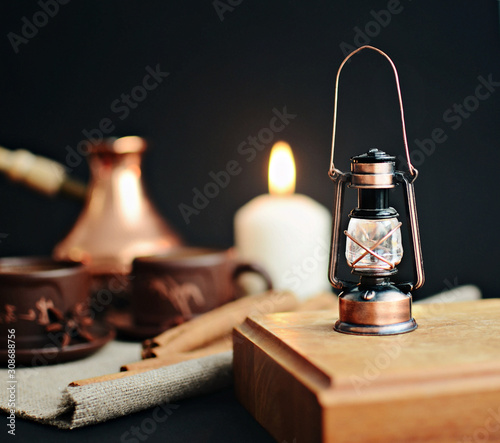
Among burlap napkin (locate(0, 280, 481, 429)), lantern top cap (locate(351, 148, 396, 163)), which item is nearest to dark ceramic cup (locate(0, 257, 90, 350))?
burlap napkin (locate(0, 280, 481, 429))

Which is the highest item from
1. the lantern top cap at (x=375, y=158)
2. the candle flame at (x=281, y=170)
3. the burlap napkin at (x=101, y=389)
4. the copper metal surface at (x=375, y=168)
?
the candle flame at (x=281, y=170)

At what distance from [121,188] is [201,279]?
10.4 inches

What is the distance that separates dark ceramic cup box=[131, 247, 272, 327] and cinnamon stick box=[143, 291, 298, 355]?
1.4 inches

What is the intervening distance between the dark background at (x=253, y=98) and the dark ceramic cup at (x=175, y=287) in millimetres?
466

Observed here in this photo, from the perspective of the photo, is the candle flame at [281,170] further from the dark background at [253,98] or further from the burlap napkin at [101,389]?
the burlap napkin at [101,389]

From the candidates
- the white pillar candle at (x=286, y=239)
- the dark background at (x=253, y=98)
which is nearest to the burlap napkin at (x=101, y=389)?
the white pillar candle at (x=286, y=239)

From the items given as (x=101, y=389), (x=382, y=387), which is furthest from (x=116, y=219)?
(x=382, y=387)

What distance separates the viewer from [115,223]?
1113 mm

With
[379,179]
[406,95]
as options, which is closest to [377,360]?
[379,179]

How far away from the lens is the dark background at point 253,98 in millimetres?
1336

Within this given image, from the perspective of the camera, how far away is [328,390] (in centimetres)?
51

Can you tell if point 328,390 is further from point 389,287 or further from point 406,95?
point 406,95

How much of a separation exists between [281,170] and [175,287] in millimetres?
346

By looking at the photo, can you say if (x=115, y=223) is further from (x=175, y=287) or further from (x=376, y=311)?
(x=376, y=311)
